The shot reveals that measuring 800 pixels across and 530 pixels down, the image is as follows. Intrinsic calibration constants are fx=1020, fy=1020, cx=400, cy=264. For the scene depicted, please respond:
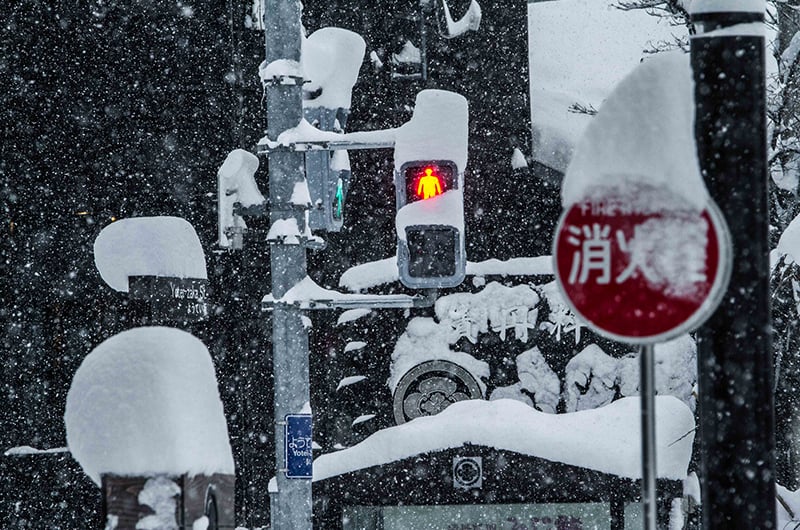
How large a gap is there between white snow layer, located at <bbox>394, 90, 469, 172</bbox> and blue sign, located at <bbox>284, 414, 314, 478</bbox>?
1926 mm

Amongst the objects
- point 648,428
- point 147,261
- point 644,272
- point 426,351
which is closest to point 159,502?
point 147,261

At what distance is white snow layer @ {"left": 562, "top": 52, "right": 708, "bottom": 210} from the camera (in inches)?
124

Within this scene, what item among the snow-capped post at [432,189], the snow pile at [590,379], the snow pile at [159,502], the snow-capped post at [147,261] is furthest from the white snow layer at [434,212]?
the snow pile at [590,379]

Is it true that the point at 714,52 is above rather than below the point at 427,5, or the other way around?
below

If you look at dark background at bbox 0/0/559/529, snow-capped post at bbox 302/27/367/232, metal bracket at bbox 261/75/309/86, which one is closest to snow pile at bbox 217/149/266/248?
snow-capped post at bbox 302/27/367/232

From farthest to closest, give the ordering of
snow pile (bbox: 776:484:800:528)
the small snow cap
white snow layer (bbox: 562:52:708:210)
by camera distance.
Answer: snow pile (bbox: 776:484:800:528) → the small snow cap → white snow layer (bbox: 562:52:708:210)

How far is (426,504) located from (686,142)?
879 centimetres

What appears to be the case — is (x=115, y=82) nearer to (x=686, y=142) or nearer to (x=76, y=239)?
(x=76, y=239)

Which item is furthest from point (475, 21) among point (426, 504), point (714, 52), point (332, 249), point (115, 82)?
point (714, 52)

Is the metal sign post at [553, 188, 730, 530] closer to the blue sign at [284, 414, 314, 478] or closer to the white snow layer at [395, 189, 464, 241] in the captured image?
the white snow layer at [395, 189, 464, 241]

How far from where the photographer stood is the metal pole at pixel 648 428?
10.1ft

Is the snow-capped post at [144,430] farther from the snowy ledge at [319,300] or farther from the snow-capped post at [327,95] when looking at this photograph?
the snow-capped post at [327,95]

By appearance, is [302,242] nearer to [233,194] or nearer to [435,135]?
[233,194]

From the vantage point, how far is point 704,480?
11.2 feet
